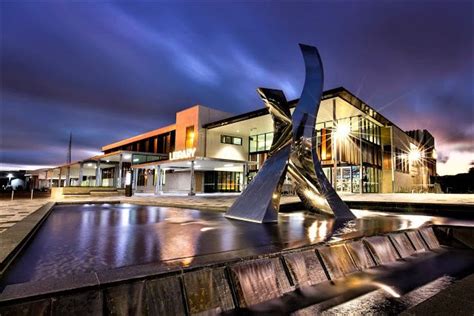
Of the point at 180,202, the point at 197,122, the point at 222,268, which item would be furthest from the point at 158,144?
the point at 222,268

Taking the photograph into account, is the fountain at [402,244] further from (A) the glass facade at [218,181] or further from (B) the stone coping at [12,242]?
(A) the glass facade at [218,181]

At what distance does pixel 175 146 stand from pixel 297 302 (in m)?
33.1

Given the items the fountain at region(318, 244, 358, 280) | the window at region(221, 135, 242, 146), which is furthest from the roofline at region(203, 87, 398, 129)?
the fountain at region(318, 244, 358, 280)

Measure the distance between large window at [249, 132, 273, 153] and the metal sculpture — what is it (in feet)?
75.1

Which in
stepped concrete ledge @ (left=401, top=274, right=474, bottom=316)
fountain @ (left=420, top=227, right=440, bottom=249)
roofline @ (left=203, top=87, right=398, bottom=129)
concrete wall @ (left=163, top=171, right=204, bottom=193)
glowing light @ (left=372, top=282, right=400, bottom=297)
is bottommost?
glowing light @ (left=372, top=282, right=400, bottom=297)

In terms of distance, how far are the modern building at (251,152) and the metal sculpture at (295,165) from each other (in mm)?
10056

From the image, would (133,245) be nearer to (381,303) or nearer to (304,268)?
(304,268)

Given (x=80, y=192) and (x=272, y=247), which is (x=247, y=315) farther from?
(x=80, y=192)

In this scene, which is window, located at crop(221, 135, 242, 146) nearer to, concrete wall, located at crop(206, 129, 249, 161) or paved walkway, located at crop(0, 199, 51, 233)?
concrete wall, located at crop(206, 129, 249, 161)

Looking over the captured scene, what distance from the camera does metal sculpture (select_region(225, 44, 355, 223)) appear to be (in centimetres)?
734

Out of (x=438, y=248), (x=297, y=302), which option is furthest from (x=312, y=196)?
(x=297, y=302)

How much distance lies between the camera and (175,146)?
115 ft

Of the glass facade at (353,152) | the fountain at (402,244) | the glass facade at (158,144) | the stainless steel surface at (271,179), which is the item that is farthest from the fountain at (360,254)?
the glass facade at (158,144)

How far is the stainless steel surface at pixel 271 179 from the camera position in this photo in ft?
23.5
